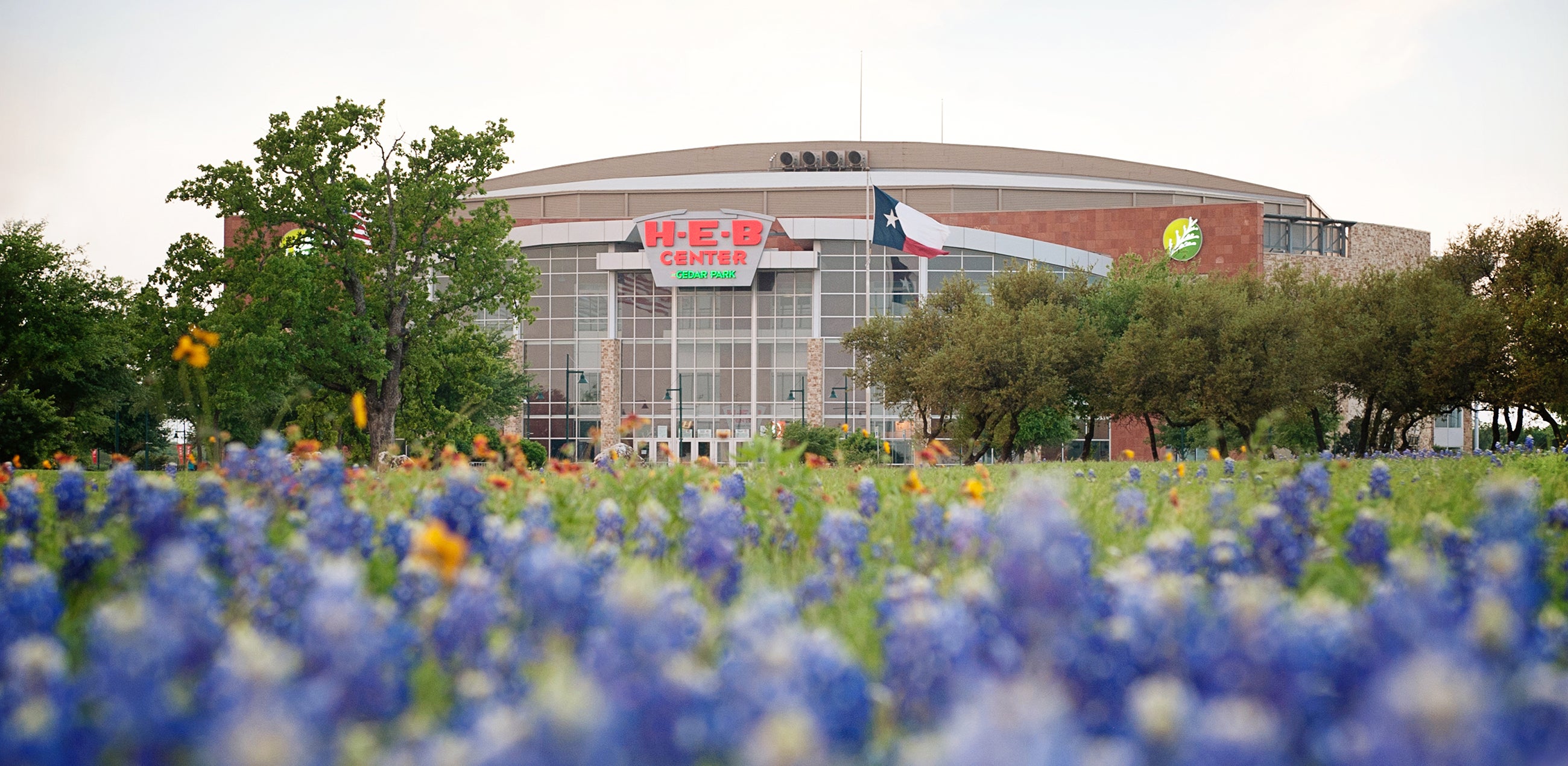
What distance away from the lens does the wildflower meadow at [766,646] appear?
4.45 ft

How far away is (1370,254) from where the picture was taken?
6812cm

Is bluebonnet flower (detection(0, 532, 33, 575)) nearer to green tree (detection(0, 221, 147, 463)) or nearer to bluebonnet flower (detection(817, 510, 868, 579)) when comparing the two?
bluebonnet flower (detection(817, 510, 868, 579))

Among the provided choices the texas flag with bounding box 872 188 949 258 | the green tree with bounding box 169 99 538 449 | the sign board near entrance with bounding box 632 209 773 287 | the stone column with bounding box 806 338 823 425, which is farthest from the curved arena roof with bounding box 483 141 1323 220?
the green tree with bounding box 169 99 538 449

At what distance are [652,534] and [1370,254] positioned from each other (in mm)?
76009

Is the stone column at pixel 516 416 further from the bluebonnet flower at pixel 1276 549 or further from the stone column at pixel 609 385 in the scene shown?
the bluebonnet flower at pixel 1276 549

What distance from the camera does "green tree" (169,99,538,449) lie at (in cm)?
2645

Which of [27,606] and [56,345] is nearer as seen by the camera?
[27,606]

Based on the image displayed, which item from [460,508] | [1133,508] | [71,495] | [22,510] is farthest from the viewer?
[1133,508]

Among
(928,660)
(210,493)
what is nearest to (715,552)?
(928,660)

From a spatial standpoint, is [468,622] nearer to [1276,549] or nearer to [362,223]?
[1276,549]

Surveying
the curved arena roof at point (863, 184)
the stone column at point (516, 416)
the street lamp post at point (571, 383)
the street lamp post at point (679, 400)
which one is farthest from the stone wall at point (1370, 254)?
the stone column at point (516, 416)

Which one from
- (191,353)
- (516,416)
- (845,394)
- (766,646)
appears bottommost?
(516,416)

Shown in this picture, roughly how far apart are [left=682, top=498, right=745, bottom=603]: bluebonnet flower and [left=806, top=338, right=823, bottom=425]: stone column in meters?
49.5

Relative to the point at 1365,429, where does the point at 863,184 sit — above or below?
above
